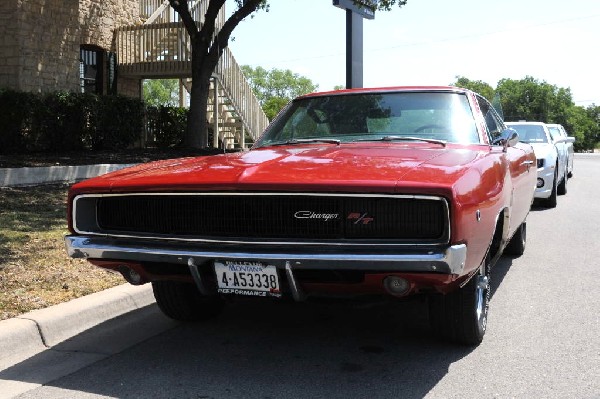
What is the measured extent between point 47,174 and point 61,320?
23.5 feet

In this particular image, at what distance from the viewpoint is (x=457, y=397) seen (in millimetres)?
3539

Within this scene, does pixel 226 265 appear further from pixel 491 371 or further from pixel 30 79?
pixel 30 79

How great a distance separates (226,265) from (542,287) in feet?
11.4

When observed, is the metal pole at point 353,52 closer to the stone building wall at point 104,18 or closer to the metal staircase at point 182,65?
the metal staircase at point 182,65

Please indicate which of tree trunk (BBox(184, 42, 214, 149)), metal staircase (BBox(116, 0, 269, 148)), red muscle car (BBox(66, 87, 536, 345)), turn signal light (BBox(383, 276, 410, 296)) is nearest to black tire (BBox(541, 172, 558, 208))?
red muscle car (BBox(66, 87, 536, 345))

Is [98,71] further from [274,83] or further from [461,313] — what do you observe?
[274,83]

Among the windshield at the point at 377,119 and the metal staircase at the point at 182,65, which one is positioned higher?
the metal staircase at the point at 182,65

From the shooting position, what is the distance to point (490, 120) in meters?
5.86

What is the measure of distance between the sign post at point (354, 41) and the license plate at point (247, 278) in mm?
11576

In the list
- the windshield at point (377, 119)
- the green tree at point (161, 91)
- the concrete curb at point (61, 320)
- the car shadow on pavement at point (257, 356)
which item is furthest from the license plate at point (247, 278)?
the green tree at point (161, 91)

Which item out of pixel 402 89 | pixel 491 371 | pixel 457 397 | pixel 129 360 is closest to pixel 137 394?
pixel 129 360

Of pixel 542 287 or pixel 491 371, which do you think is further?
pixel 542 287

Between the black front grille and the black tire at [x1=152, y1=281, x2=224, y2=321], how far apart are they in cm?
82

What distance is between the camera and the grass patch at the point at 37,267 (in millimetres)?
4937
